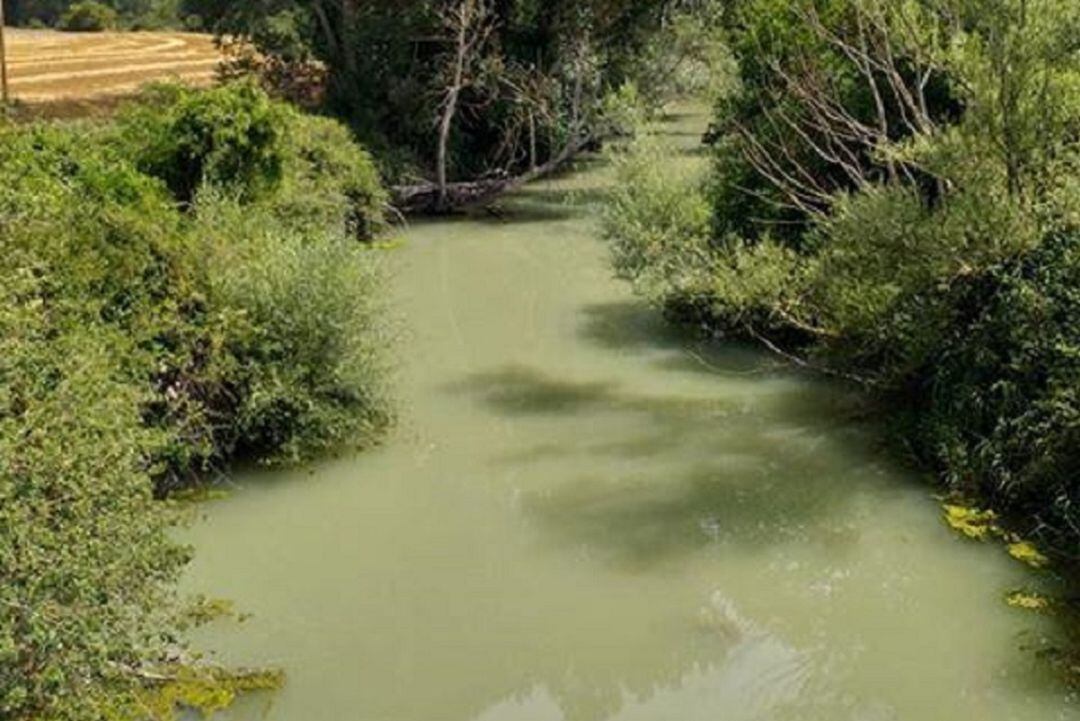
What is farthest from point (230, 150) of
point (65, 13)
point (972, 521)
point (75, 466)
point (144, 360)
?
point (65, 13)

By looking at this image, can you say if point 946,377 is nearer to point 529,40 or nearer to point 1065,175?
point 1065,175

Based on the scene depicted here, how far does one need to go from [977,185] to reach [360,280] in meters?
6.83

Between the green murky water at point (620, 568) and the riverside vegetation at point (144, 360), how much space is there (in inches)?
36.5

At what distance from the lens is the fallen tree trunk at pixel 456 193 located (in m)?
28.7

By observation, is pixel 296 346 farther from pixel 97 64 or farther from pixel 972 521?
pixel 97 64

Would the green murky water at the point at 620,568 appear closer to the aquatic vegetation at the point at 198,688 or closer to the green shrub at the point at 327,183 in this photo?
the aquatic vegetation at the point at 198,688

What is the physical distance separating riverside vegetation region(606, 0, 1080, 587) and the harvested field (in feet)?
68.8

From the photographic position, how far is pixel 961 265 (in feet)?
46.3

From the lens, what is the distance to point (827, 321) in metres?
16.3

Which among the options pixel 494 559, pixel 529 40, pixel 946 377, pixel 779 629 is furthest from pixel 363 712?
pixel 529 40

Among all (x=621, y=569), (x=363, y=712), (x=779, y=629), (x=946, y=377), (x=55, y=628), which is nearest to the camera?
(x=55, y=628)

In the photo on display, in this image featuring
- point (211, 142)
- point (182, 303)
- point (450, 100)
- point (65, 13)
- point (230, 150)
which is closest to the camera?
point (182, 303)

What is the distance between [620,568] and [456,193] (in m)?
17.9

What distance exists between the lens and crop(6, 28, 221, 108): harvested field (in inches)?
1481
